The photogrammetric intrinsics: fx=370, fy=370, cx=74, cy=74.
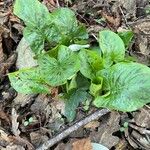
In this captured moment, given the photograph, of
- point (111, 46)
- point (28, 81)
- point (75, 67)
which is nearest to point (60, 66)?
point (75, 67)

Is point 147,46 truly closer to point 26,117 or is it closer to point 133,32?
point 133,32

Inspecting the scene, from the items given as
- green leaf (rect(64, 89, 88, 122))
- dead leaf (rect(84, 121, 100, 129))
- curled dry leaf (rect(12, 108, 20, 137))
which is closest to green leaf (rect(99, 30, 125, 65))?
green leaf (rect(64, 89, 88, 122))

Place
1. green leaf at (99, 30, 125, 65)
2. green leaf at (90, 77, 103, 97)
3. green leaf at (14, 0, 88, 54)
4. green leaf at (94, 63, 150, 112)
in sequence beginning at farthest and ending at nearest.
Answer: green leaf at (14, 0, 88, 54) → green leaf at (99, 30, 125, 65) → green leaf at (90, 77, 103, 97) → green leaf at (94, 63, 150, 112)

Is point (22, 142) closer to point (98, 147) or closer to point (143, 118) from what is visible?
point (98, 147)

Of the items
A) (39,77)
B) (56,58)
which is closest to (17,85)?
(39,77)

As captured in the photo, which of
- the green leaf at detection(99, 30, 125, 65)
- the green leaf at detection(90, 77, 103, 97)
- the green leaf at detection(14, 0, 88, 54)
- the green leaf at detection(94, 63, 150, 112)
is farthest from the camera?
the green leaf at detection(14, 0, 88, 54)

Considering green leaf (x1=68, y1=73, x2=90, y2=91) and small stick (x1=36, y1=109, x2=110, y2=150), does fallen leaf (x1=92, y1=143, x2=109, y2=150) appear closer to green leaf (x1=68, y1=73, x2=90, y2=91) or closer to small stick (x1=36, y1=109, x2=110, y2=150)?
small stick (x1=36, y1=109, x2=110, y2=150)
